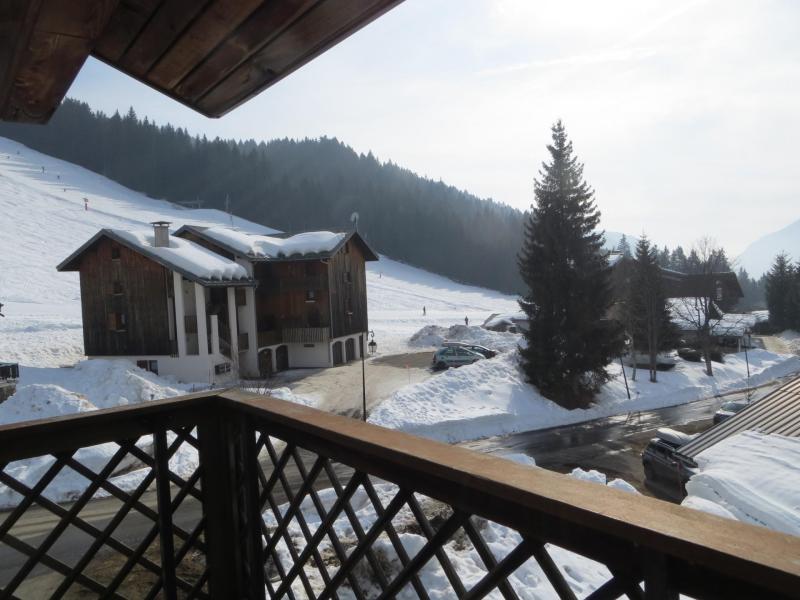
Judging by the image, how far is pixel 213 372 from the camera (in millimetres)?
23750

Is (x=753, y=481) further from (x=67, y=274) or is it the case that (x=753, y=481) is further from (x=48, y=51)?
(x=67, y=274)

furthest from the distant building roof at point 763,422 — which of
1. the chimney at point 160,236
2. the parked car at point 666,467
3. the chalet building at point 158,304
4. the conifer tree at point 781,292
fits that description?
the conifer tree at point 781,292

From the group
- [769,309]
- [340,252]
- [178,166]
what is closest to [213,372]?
[340,252]

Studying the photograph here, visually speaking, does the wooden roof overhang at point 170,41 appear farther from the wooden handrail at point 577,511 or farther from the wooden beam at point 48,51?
the wooden handrail at point 577,511

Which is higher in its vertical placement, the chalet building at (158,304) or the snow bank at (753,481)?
the chalet building at (158,304)

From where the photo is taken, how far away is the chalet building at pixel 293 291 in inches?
1109

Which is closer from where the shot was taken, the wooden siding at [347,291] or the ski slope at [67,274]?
the wooden siding at [347,291]

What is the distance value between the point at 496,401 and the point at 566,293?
634 cm

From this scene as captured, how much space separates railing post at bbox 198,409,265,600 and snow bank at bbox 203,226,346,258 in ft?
84.9

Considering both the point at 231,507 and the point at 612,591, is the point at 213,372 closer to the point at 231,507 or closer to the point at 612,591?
the point at 231,507

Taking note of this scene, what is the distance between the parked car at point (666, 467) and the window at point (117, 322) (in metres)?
22.6

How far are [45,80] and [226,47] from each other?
745mm

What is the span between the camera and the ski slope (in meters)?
33.5

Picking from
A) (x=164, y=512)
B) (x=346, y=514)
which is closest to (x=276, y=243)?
(x=164, y=512)
